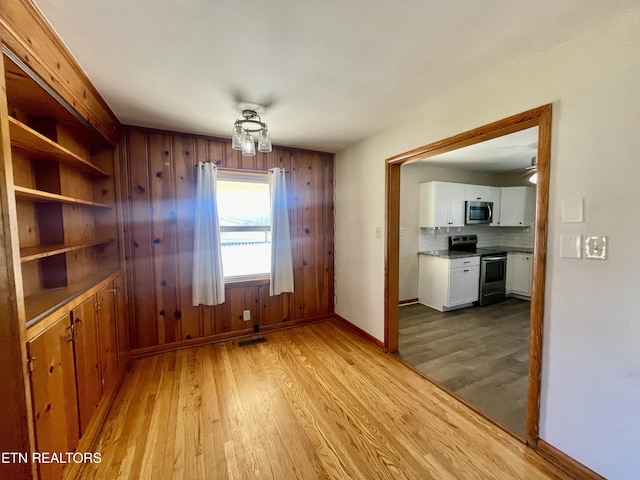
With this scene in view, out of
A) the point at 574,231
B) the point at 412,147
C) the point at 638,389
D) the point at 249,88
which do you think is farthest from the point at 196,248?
the point at 638,389

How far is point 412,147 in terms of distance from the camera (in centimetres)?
238

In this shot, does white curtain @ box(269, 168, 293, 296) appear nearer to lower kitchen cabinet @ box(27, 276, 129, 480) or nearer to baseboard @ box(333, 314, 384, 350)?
baseboard @ box(333, 314, 384, 350)

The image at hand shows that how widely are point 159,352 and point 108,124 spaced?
7.43 ft

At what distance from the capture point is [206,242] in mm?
2875

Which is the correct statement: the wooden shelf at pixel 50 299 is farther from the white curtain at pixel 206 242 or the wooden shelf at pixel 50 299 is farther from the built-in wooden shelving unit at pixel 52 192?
the white curtain at pixel 206 242

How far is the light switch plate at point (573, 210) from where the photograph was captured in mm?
1378

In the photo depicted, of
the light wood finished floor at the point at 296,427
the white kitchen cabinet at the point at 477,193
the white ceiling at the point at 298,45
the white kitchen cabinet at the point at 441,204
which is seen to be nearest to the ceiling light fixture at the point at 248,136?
the white ceiling at the point at 298,45

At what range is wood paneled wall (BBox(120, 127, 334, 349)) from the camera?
Answer: 2.68 metres

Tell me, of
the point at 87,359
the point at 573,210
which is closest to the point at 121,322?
the point at 87,359

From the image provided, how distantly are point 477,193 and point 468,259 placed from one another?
126 cm

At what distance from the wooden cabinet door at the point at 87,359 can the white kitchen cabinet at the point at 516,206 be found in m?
5.80

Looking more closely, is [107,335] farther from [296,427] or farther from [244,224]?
[244,224]

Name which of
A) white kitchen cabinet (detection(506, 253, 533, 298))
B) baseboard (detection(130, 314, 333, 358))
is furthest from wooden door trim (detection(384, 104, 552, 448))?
white kitchen cabinet (detection(506, 253, 533, 298))

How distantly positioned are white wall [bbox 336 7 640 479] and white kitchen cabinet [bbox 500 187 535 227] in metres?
3.77
